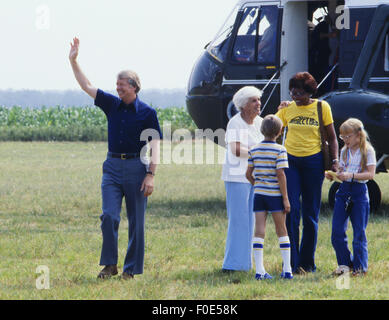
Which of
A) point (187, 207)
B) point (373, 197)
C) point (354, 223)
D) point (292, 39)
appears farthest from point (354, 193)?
point (187, 207)

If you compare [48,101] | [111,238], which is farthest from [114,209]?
[48,101]

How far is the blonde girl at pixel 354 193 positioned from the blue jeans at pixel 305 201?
204 mm

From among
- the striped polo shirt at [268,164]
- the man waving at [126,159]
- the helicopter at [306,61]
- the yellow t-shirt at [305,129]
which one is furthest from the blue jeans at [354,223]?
the helicopter at [306,61]

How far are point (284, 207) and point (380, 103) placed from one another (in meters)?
3.93

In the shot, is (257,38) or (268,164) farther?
(257,38)

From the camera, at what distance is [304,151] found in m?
7.19

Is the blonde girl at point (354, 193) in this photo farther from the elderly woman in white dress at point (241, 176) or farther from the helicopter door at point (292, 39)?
the helicopter door at point (292, 39)

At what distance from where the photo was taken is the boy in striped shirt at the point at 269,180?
6805mm

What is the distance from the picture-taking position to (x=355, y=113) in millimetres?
10305

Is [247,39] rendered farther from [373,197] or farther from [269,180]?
[269,180]

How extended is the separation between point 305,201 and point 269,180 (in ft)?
2.18

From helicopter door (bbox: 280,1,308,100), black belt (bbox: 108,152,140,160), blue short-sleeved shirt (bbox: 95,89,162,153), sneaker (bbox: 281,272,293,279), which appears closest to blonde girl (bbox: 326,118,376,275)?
sneaker (bbox: 281,272,293,279)
